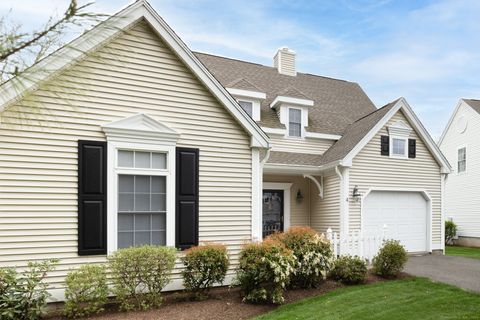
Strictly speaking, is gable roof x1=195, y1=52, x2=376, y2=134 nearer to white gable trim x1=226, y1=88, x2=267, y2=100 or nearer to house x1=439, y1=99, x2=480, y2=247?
white gable trim x1=226, y1=88, x2=267, y2=100

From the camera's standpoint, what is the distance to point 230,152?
26.1 ft

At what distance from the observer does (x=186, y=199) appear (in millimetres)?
7348

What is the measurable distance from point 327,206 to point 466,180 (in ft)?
35.9

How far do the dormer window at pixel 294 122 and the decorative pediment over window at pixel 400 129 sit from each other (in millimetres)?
3282

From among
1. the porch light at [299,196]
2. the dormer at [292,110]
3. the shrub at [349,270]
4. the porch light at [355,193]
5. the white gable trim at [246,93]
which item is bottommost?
the shrub at [349,270]

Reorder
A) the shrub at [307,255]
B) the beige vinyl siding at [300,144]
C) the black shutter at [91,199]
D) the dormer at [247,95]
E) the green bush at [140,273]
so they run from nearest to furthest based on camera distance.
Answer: the green bush at [140,273]
the black shutter at [91,199]
the shrub at [307,255]
the dormer at [247,95]
the beige vinyl siding at [300,144]

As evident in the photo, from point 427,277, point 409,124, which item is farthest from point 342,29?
point 427,277

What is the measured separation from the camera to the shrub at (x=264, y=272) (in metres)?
6.52

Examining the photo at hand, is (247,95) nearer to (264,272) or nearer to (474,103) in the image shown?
(264,272)

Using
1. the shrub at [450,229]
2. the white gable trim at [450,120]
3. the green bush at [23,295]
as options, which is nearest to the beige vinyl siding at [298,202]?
the green bush at [23,295]

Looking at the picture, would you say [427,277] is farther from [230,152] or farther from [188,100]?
[188,100]

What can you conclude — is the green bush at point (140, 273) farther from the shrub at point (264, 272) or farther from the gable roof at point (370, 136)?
the gable roof at point (370, 136)

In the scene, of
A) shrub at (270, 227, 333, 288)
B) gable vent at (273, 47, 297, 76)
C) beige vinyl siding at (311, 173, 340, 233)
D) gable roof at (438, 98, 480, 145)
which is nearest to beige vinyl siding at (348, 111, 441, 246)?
beige vinyl siding at (311, 173, 340, 233)

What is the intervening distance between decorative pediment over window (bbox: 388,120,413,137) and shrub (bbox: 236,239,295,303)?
776 centimetres
